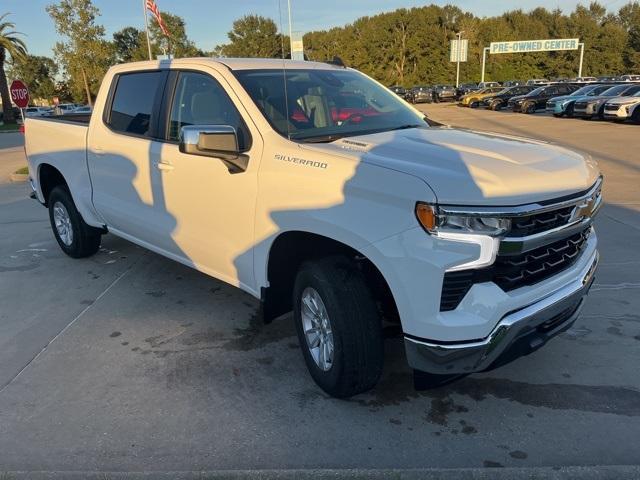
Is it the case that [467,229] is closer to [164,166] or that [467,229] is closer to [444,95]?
[164,166]

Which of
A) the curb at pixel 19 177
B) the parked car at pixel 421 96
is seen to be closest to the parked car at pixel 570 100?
the curb at pixel 19 177

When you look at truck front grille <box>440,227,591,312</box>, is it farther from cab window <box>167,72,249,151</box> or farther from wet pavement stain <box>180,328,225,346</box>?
wet pavement stain <box>180,328,225,346</box>

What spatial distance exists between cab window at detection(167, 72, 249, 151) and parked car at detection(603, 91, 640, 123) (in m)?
22.4

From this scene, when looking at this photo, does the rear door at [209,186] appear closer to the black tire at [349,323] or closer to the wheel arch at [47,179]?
the black tire at [349,323]

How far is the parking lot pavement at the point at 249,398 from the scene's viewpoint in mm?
2754

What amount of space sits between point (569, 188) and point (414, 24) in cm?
8468

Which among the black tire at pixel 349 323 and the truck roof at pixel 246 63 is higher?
the truck roof at pixel 246 63

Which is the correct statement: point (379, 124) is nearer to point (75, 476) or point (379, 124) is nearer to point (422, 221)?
point (422, 221)

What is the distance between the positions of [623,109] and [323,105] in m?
22.4

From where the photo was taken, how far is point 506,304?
251 cm

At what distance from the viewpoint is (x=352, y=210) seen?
2701mm

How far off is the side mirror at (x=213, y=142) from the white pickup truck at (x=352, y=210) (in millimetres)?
11

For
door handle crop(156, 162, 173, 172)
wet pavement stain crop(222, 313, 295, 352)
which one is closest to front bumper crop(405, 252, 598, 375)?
wet pavement stain crop(222, 313, 295, 352)

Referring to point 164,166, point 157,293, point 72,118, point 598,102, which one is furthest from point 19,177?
point 598,102
